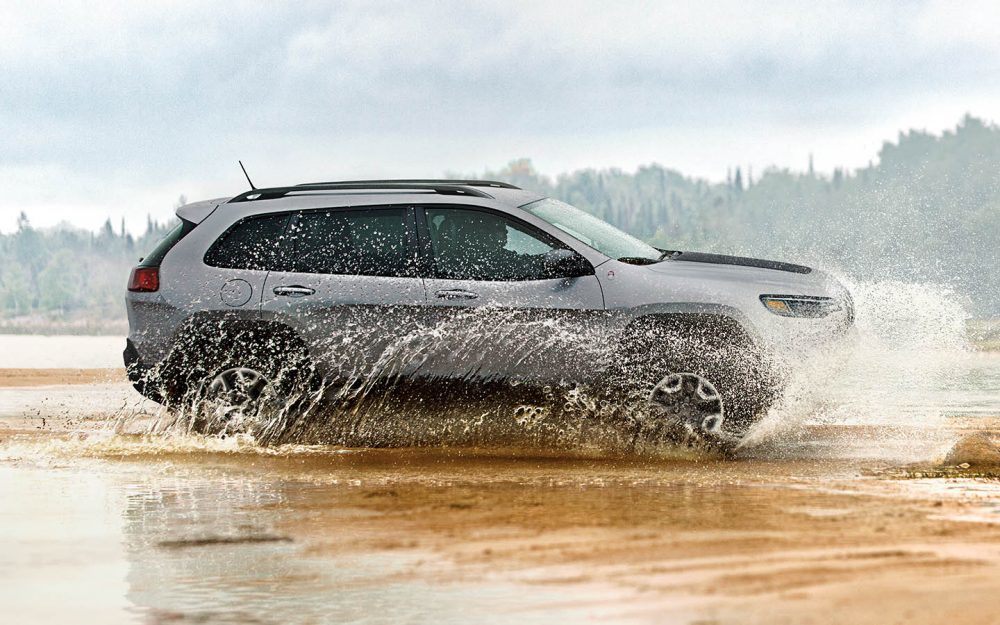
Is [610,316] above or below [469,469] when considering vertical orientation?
above

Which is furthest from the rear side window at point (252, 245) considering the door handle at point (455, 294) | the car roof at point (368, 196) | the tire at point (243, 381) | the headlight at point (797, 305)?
the headlight at point (797, 305)

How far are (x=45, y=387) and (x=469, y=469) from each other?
11.8m

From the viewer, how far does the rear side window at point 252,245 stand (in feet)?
31.0

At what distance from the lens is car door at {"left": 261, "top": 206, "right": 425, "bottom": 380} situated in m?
9.05

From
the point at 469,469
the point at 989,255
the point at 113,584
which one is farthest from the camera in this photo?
the point at 989,255

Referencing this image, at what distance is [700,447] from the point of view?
8984 millimetres

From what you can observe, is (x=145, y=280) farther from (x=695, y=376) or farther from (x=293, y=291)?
(x=695, y=376)

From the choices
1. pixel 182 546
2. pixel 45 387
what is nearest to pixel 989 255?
pixel 45 387

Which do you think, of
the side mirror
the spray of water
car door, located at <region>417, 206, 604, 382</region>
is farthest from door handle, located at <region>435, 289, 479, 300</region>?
the side mirror

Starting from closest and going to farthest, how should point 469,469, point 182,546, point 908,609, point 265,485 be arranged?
point 908,609 < point 182,546 < point 265,485 < point 469,469

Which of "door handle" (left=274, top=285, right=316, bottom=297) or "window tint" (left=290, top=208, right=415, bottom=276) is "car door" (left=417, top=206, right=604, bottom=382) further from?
"door handle" (left=274, top=285, right=316, bottom=297)

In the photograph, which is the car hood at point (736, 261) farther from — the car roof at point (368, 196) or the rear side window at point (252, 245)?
the rear side window at point (252, 245)

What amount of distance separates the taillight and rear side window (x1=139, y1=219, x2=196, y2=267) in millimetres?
47

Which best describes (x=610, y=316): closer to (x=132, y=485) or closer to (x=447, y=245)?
(x=447, y=245)
